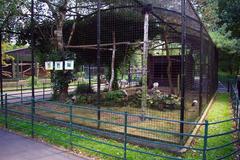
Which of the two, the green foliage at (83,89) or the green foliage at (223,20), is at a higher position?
the green foliage at (223,20)

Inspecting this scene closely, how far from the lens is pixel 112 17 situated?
9.98 m

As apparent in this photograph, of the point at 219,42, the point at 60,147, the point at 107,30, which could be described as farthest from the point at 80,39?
the point at 219,42

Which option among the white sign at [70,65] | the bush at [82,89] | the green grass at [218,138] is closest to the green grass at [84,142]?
the green grass at [218,138]

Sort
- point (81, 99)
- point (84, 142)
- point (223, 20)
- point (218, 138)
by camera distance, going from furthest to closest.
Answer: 1. point (223, 20)
2. point (81, 99)
3. point (218, 138)
4. point (84, 142)

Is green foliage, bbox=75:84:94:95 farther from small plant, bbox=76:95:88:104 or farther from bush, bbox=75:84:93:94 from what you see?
small plant, bbox=76:95:88:104

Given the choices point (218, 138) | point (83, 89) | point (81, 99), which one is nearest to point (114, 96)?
point (81, 99)

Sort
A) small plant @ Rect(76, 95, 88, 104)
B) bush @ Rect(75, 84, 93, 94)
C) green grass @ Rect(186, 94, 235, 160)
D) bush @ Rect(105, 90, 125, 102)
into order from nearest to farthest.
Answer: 1. green grass @ Rect(186, 94, 235, 160)
2. bush @ Rect(105, 90, 125, 102)
3. small plant @ Rect(76, 95, 88, 104)
4. bush @ Rect(75, 84, 93, 94)

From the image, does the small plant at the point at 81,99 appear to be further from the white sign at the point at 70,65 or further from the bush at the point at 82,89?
the white sign at the point at 70,65

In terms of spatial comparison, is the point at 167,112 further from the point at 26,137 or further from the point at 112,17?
the point at 26,137

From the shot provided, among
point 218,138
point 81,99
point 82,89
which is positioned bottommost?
point 218,138

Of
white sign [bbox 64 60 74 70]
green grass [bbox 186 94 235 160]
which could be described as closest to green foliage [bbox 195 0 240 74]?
green grass [bbox 186 94 235 160]

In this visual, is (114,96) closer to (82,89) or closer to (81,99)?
(81,99)

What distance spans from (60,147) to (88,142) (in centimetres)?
63

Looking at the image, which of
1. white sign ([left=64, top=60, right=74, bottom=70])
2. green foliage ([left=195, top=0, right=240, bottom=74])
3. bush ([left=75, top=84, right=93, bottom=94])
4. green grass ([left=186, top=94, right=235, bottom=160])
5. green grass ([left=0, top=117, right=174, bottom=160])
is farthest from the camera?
green foliage ([left=195, top=0, right=240, bottom=74])
